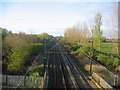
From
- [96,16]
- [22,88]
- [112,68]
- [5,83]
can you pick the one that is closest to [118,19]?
[112,68]

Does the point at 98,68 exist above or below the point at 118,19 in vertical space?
below

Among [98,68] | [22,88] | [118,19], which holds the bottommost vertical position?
[22,88]

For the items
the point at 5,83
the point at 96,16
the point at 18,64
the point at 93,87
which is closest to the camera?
the point at 93,87

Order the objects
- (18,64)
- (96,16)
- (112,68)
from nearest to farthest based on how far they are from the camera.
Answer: (18,64), (112,68), (96,16)

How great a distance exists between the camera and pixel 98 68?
1750 centimetres

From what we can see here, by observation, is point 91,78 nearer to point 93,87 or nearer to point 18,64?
point 93,87

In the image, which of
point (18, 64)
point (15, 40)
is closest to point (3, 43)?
point (15, 40)

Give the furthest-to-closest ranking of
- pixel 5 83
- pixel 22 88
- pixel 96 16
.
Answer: pixel 96 16, pixel 5 83, pixel 22 88

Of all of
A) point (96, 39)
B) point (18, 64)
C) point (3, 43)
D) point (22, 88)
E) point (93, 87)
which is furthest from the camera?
point (96, 39)

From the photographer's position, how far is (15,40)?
59.6ft

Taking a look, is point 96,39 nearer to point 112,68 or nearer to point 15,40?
point 112,68

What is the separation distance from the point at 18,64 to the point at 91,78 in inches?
297

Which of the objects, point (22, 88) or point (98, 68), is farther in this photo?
point (98, 68)

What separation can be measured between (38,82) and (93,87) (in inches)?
192
